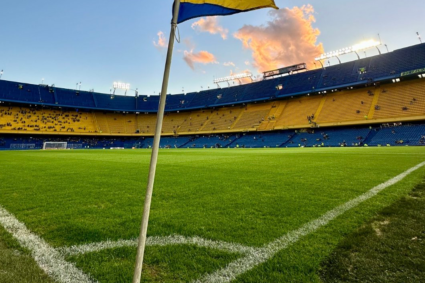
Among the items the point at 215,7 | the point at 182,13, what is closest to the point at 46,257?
the point at 182,13

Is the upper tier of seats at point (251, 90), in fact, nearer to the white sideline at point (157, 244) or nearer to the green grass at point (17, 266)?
the white sideline at point (157, 244)

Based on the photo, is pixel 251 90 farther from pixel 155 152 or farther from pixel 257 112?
pixel 155 152

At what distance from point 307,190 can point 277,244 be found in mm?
2591

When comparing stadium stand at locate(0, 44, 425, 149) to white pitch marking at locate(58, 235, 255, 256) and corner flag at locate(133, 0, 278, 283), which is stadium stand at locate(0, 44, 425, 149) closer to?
corner flag at locate(133, 0, 278, 283)

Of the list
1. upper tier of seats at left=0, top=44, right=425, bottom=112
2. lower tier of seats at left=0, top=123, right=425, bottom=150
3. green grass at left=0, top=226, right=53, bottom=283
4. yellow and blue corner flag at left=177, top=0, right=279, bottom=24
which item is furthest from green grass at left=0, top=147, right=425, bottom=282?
upper tier of seats at left=0, top=44, right=425, bottom=112

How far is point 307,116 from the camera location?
44469 mm

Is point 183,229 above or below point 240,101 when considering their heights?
below

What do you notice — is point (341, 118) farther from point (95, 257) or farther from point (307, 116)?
point (95, 257)

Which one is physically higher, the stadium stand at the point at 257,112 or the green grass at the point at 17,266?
the stadium stand at the point at 257,112

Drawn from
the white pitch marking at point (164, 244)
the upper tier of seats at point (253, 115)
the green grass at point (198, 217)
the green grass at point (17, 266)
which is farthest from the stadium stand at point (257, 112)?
the green grass at point (17, 266)

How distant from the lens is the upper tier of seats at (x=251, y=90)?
126ft

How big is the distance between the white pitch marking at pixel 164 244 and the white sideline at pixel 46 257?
0.37 feet

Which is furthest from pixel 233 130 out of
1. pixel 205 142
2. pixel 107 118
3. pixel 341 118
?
pixel 107 118

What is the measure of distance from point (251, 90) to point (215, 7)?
56.3 metres
